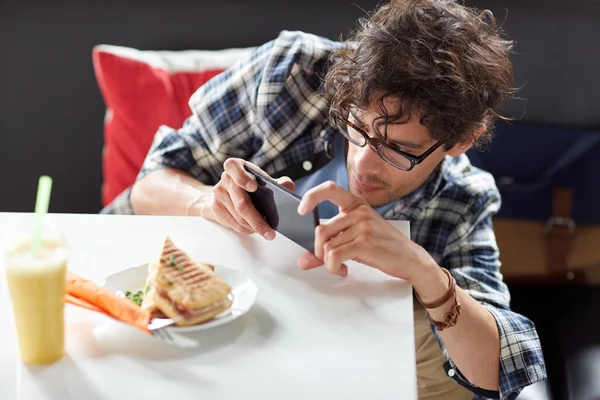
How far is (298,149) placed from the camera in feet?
5.21

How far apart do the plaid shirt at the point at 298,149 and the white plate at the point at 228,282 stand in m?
0.48

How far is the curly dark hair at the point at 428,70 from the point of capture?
4.21 feet

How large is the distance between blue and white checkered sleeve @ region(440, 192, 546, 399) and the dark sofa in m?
0.49

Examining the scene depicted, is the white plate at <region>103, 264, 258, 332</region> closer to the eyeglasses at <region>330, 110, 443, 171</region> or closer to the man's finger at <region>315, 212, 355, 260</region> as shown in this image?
the man's finger at <region>315, 212, 355, 260</region>

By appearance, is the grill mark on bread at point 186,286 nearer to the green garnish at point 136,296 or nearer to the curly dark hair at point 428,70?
the green garnish at point 136,296

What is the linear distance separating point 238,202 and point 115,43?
1096 mm

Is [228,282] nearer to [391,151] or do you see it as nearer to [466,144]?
[391,151]

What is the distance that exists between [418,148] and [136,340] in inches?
22.4

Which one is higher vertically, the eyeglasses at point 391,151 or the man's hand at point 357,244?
the eyeglasses at point 391,151

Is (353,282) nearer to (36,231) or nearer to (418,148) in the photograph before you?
(418,148)

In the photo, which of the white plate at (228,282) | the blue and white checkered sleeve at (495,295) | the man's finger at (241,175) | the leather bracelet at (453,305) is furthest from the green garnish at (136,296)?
the blue and white checkered sleeve at (495,295)

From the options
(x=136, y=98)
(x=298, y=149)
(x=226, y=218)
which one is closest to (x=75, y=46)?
(x=136, y=98)

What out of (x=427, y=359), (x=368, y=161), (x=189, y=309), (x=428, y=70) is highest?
(x=428, y=70)

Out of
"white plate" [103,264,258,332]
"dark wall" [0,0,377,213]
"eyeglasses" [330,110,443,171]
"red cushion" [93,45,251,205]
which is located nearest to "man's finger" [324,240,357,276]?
"white plate" [103,264,258,332]
